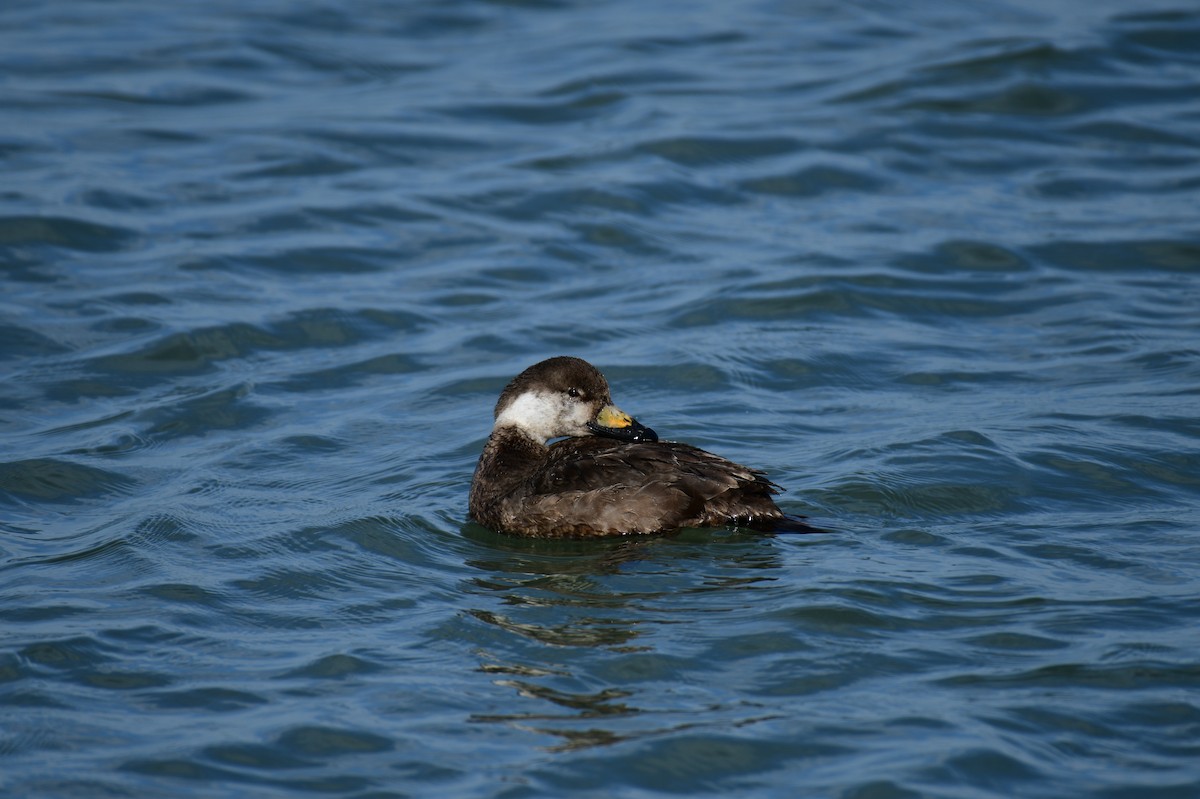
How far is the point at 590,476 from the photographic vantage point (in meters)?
7.43

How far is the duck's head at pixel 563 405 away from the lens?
Result: 7.90 meters

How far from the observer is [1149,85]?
1553cm

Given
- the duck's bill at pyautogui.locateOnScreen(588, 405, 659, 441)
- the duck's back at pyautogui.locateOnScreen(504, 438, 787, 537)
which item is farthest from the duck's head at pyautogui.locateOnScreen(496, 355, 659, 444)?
the duck's back at pyautogui.locateOnScreen(504, 438, 787, 537)

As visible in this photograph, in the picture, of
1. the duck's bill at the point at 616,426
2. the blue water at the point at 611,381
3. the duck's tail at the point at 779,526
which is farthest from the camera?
the duck's bill at the point at 616,426

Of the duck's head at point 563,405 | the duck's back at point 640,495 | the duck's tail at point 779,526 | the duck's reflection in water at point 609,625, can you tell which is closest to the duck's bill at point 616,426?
the duck's head at point 563,405

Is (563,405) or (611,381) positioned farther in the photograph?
(611,381)

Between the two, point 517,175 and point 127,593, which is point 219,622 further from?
point 517,175

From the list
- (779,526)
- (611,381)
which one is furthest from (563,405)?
(611,381)

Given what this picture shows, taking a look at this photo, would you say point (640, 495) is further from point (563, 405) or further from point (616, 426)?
point (563, 405)

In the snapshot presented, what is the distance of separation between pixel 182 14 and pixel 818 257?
983 cm

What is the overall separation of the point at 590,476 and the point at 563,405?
67 cm

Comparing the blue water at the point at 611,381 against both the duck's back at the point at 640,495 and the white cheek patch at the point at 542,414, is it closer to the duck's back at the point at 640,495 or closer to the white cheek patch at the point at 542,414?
the duck's back at the point at 640,495

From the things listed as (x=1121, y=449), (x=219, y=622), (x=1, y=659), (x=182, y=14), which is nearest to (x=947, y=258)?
(x=1121, y=449)

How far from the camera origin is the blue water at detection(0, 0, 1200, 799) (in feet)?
18.3
